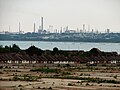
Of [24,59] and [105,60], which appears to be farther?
[105,60]

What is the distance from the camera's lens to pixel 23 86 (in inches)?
1298

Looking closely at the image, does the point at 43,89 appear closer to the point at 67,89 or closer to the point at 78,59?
the point at 67,89

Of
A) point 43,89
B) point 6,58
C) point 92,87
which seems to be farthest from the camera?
point 6,58

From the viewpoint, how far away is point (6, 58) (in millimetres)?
72625

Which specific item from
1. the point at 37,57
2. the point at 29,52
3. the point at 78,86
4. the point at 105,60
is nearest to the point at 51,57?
the point at 37,57

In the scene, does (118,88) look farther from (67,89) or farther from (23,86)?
(23,86)

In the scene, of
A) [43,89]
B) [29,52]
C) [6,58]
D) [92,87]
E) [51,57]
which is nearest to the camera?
[43,89]

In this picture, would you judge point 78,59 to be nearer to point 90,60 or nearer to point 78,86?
→ point 90,60

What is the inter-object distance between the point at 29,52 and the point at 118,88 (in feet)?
172

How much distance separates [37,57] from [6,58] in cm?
748

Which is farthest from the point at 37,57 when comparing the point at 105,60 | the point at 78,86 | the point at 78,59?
the point at 78,86

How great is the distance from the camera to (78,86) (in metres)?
33.9

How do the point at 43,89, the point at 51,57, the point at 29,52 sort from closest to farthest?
the point at 43,89 → the point at 51,57 → the point at 29,52

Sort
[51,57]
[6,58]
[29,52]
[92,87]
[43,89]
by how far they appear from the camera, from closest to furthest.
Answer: [43,89]
[92,87]
[6,58]
[51,57]
[29,52]
